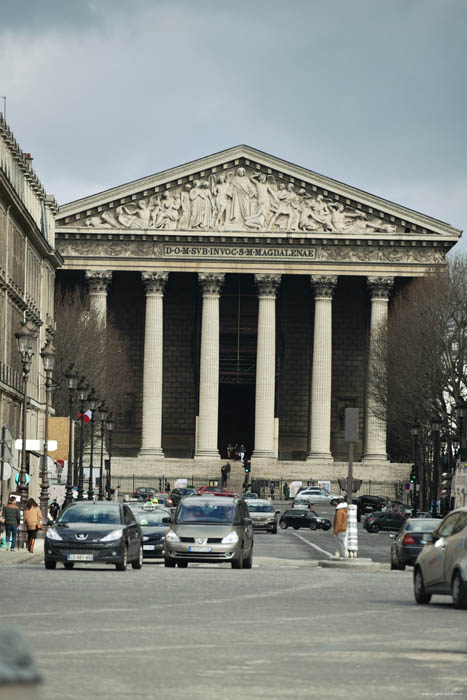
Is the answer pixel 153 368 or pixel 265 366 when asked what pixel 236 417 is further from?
pixel 153 368

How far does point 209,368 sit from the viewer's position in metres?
125

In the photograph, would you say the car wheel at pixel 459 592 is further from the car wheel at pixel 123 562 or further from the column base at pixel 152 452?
the column base at pixel 152 452

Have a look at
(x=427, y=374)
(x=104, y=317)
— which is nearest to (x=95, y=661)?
(x=427, y=374)

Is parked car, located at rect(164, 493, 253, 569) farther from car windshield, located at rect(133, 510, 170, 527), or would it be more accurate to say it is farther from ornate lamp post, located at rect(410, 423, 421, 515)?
ornate lamp post, located at rect(410, 423, 421, 515)

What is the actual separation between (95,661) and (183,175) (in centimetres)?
11070

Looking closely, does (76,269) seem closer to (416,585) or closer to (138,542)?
(138,542)

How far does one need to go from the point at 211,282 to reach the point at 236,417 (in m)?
15.8

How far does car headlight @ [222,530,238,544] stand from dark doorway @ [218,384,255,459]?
95.8m

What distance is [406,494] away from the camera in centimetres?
11888

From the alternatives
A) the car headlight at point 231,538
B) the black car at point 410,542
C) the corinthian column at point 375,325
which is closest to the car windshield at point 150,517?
→ the black car at point 410,542

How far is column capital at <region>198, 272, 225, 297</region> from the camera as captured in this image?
407 feet

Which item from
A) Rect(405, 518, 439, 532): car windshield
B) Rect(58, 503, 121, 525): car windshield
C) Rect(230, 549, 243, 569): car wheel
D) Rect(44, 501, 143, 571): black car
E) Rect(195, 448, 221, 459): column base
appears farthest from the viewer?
Rect(195, 448, 221, 459): column base

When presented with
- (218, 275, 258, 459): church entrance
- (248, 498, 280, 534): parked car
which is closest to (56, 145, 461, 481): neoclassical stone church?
(218, 275, 258, 459): church entrance

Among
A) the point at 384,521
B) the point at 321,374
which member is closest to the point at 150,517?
the point at 384,521
